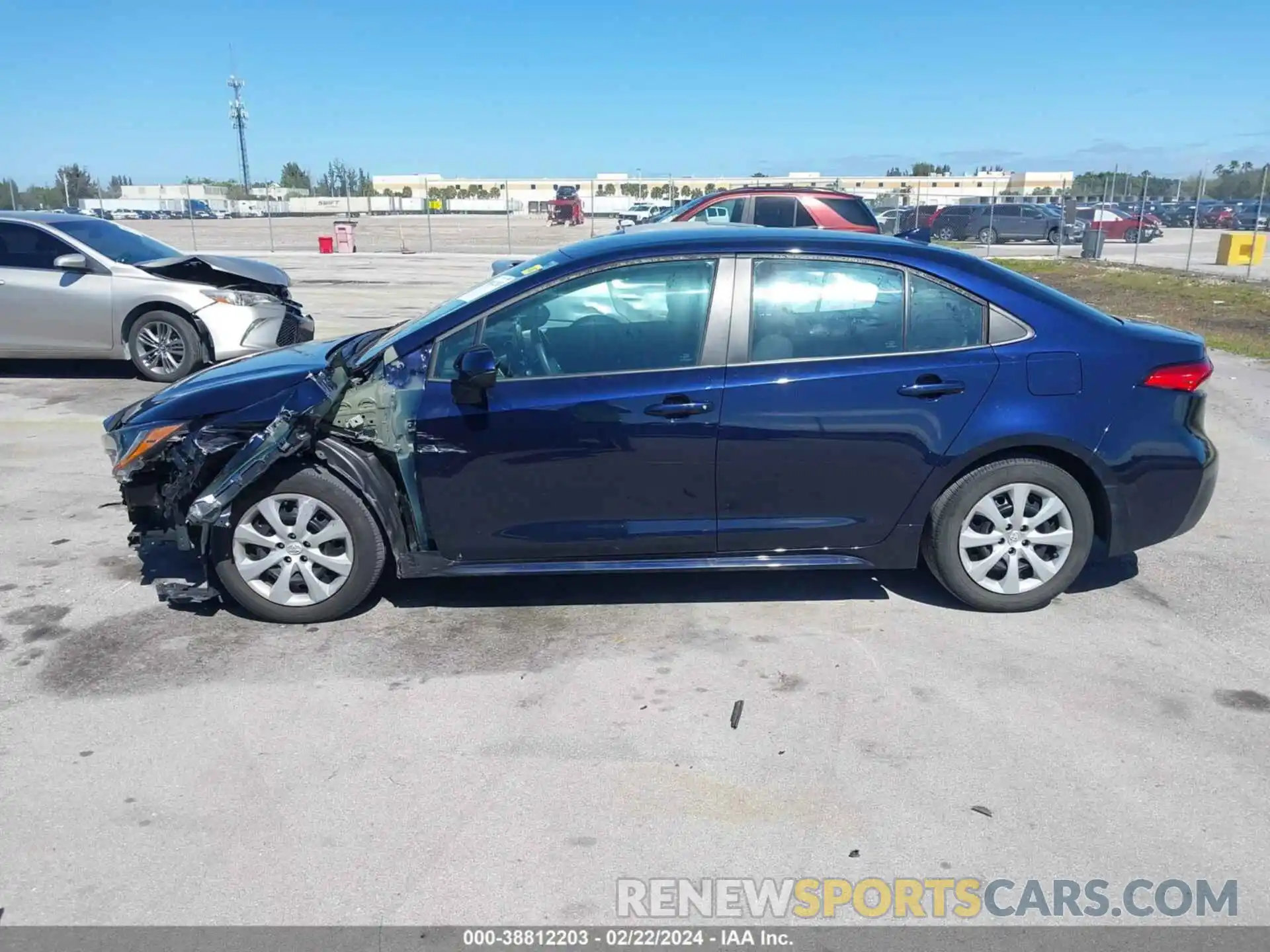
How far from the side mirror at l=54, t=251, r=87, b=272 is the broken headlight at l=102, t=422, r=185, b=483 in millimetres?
5950

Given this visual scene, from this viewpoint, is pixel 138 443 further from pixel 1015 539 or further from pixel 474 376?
pixel 1015 539

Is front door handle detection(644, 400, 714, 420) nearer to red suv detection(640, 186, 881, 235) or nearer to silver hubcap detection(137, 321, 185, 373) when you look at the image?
silver hubcap detection(137, 321, 185, 373)

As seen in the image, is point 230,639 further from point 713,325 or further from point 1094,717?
point 1094,717

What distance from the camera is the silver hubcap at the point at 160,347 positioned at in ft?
32.0

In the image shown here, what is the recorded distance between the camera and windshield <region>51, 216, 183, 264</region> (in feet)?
32.4

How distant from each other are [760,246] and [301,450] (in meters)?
2.24

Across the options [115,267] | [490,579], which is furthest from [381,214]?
[490,579]

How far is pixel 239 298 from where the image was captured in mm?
9859

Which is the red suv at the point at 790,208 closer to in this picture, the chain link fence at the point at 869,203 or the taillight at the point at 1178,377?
the chain link fence at the point at 869,203

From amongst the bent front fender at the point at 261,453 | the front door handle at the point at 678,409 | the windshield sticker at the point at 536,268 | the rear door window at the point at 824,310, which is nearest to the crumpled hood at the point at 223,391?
the bent front fender at the point at 261,453

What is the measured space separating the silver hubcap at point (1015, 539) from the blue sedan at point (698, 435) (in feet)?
0.04

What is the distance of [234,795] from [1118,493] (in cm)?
390
